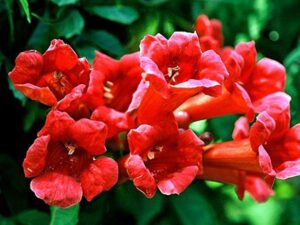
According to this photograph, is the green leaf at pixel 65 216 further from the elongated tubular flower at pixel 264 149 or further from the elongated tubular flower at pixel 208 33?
the elongated tubular flower at pixel 208 33

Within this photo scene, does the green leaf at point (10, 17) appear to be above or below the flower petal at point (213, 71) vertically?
below

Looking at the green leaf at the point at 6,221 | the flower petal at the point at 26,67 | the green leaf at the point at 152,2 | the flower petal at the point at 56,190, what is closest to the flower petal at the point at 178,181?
the flower petal at the point at 56,190

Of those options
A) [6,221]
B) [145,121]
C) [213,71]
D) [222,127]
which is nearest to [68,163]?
[145,121]

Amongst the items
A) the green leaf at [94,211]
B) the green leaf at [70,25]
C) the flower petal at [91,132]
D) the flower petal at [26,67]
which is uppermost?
the flower petal at [26,67]

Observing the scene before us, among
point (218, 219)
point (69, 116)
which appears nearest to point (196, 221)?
point (218, 219)

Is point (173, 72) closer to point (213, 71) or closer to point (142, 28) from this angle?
point (213, 71)

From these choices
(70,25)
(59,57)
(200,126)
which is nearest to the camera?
(59,57)

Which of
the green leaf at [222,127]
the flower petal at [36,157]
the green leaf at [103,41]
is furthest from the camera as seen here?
the green leaf at [222,127]
